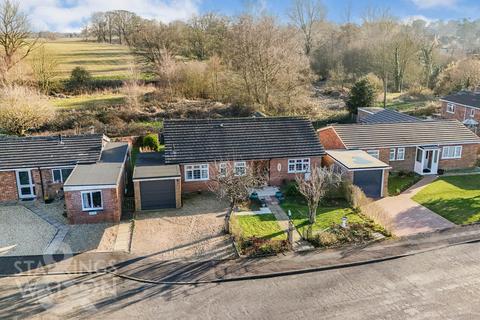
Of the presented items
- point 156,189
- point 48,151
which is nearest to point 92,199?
point 156,189

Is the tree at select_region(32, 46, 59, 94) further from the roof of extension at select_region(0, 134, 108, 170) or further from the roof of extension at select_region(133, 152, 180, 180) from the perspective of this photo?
the roof of extension at select_region(133, 152, 180, 180)

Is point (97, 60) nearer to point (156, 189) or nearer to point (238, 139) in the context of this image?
point (238, 139)

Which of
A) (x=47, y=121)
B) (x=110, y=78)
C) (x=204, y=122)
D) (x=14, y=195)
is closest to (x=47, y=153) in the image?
(x=14, y=195)

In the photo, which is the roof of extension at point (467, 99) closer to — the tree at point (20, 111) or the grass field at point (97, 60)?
the grass field at point (97, 60)

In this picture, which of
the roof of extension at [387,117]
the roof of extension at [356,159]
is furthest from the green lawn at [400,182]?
the roof of extension at [387,117]

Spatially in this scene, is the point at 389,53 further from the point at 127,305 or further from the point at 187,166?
the point at 127,305

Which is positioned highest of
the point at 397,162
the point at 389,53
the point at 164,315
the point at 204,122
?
the point at 389,53
